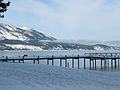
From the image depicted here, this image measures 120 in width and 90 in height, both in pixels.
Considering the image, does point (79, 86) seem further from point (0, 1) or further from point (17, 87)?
point (0, 1)

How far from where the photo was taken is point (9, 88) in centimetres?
1580

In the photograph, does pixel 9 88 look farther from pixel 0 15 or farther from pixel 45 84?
pixel 0 15

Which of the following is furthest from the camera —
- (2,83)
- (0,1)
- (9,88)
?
(0,1)

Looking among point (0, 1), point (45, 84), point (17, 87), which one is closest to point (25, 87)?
point (17, 87)

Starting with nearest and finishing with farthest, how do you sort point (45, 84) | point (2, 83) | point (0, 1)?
1. point (2, 83)
2. point (45, 84)
3. point (0, 1)

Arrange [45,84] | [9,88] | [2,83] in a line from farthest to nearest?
[45,84] < [2,83] < [9,88]

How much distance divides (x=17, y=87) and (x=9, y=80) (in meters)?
2.35

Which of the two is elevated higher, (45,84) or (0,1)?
(0,1)

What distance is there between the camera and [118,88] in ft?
61.7

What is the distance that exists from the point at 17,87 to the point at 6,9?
56.3ft

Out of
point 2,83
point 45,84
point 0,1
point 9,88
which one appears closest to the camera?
point 9,88

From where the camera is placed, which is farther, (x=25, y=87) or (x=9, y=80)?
(x=9, y=80)

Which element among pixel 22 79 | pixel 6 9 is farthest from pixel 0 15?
pixel 22 79

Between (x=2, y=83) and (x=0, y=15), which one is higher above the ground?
(x=0, y=15)
